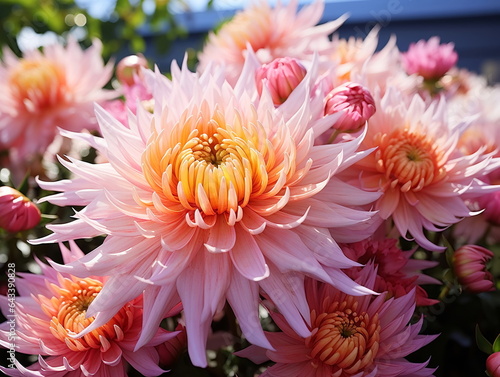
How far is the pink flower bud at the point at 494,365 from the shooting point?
45cm

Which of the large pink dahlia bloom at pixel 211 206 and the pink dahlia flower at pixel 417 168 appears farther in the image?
the pink dahlia flower at pixel 417 168

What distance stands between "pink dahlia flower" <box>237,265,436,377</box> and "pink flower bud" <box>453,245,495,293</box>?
113mm

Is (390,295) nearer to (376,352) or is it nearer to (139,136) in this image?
(376,352)

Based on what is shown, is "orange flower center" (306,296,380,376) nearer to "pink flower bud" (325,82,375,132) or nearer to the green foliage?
"pink flower bud" (325,82,375,132)

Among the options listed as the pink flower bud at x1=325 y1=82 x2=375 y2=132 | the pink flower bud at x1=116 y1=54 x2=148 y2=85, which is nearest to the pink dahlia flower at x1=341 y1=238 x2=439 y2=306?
the pink flower bud at x1=325 y1=82 x2=375 y2=132

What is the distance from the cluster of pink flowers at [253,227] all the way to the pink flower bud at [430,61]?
0.37 metres

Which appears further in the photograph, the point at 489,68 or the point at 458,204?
the point at 489,68

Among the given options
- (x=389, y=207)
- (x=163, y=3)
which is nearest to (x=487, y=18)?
(x=163, y=3)

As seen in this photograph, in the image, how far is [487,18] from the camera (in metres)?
1.88

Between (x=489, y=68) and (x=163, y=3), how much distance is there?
1.13m

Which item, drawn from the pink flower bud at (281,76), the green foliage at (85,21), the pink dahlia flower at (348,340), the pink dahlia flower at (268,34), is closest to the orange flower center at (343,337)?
the pink dahlia flower at (348,340)

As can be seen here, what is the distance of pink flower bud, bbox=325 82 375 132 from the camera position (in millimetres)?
494

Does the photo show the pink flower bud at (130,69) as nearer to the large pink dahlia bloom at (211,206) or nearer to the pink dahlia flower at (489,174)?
the large pink dahlia bloom at (211,206)

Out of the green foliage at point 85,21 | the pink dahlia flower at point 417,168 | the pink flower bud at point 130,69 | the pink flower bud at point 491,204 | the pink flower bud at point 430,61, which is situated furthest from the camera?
the green foliage at point 85,21
